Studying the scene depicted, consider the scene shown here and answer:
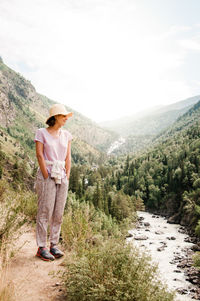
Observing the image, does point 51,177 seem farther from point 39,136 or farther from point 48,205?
point 39,136

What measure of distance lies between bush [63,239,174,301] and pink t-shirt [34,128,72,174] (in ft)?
5.88

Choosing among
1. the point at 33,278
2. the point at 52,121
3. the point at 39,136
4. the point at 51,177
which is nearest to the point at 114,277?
the point at 33,278

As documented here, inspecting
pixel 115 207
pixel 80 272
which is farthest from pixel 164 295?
pixel 115 207

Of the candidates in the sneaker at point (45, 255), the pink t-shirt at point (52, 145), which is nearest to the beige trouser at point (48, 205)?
the sneaker at point (45, 255)

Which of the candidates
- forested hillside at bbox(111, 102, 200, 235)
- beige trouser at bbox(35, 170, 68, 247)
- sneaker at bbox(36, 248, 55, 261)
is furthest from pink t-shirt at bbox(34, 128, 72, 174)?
forested hillside at bbox(111, 102, 200, 235)

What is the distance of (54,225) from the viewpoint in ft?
15.4

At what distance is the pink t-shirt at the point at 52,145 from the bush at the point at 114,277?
1.79m

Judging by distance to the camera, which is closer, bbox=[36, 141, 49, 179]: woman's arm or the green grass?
the green grass

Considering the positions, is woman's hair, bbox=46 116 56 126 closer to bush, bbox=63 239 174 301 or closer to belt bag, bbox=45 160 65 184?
belt bag, bbox=45 160 65 184

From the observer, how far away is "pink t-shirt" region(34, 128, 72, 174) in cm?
443

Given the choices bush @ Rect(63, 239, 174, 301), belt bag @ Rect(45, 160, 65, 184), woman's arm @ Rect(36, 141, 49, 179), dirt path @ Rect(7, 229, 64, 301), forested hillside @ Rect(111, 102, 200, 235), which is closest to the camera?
bush @ Rect(63, 239, 174, 301)

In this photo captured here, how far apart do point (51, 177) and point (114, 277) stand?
2009mm

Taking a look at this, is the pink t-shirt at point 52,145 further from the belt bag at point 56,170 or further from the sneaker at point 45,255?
the sneaker at point 45,255

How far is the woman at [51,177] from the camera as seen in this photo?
4.35m
